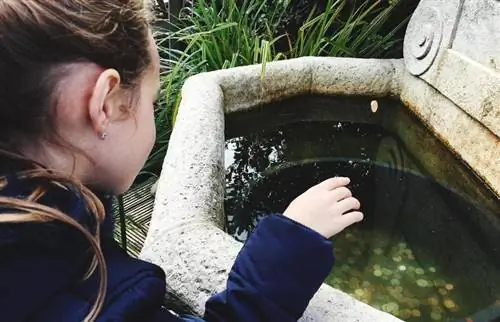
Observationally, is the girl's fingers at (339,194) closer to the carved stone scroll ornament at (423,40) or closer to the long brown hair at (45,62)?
the long brown hair at (45,62)

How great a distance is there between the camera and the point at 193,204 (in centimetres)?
124

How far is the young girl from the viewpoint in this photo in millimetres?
600

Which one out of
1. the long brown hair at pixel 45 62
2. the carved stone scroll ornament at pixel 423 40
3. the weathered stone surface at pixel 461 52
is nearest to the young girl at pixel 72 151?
the long brown hair at pixel 45 62

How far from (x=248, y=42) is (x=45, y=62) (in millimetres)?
2156

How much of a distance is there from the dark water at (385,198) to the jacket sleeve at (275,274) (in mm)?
610

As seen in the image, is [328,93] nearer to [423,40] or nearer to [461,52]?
[423,40]

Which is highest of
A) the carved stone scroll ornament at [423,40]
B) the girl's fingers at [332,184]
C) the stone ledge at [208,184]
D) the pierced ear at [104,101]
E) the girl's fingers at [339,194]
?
the pierced ear at [104,101]

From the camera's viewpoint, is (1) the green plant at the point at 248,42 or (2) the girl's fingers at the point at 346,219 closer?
(2) the girl's fingers at the point at 346,219

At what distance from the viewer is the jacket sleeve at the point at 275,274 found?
2.75 feet

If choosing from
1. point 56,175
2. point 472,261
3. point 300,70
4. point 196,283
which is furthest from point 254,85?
point 56,175

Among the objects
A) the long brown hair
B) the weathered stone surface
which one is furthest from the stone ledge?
the long brown hair

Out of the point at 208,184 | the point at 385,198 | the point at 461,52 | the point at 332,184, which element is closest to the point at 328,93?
the point at 461,52

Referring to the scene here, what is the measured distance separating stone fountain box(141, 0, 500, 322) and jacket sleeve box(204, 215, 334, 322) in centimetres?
12

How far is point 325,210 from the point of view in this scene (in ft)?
3.15
